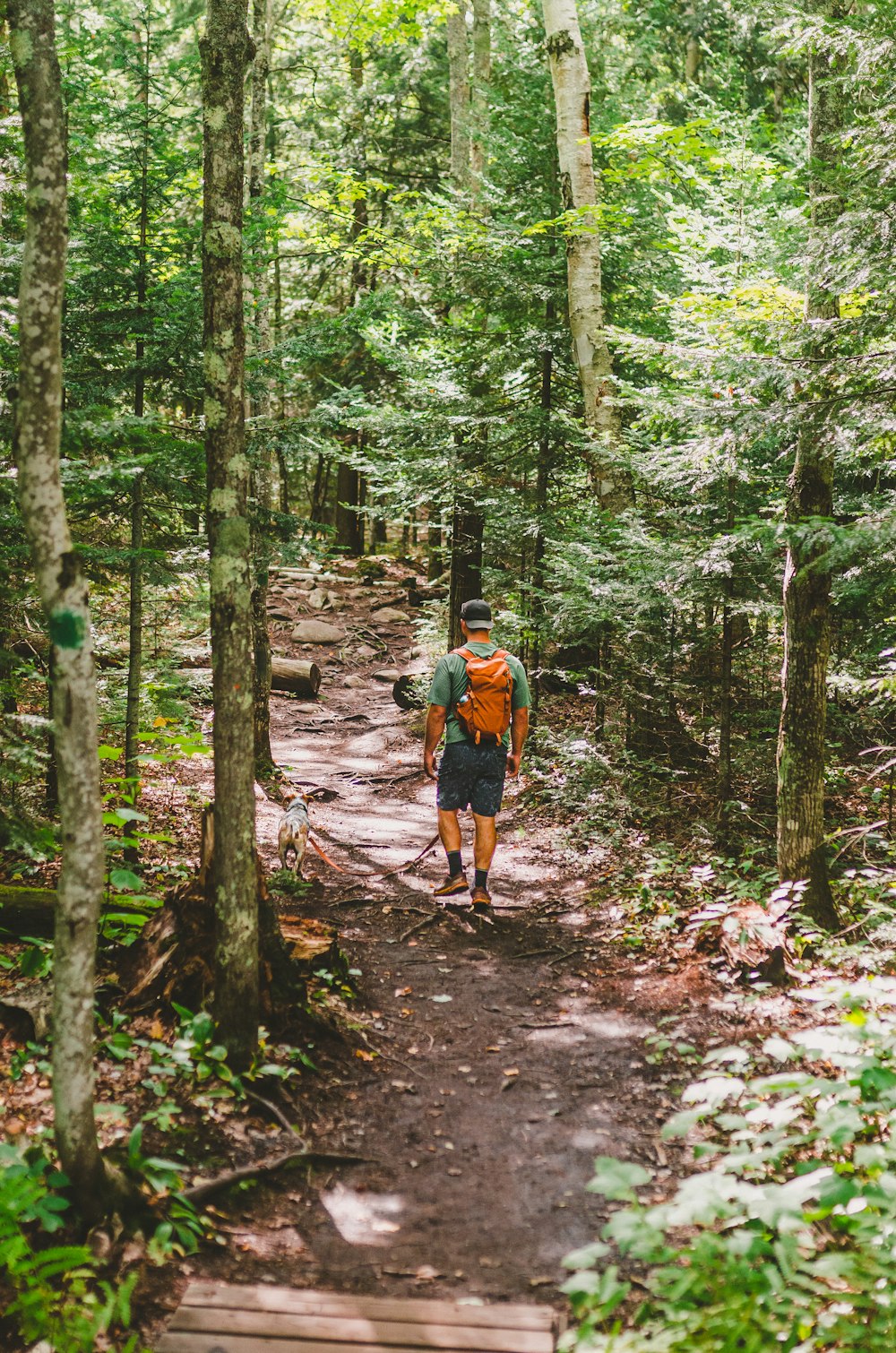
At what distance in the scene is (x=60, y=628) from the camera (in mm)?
3488

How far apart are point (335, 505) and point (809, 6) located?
25.5 meters

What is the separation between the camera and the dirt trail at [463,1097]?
377 cm

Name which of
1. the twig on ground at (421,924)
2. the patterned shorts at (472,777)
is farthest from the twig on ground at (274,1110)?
the patterned shorts at (472,777)

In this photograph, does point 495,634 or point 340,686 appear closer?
point 495,634

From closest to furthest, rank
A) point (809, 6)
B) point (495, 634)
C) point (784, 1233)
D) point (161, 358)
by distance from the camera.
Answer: point (784, 1233) < point (809, 6) < point (161, 358) < point (495, 634)

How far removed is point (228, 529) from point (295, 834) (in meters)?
4.10

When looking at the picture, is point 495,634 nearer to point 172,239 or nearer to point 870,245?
point 172,239

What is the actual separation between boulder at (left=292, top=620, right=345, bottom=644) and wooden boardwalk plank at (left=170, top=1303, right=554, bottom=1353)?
61.6 ft

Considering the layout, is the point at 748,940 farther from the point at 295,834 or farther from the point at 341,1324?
the point at 295,834

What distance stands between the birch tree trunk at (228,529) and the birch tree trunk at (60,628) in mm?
1195

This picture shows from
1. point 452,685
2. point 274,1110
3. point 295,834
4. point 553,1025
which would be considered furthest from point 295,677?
point 274,1110

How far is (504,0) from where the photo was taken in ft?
66.6

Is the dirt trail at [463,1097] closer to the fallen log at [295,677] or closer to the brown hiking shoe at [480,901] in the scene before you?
the brown hiking shoe at [480,901]

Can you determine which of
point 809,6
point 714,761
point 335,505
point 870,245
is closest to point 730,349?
point 870,245
